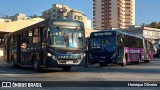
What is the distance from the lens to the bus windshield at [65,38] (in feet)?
65.4

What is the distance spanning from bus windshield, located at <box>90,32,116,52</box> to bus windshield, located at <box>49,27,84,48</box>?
24.5ft

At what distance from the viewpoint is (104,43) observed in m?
28.2

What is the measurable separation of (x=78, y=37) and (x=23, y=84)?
12.8 meters

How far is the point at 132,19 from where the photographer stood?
140750 mm

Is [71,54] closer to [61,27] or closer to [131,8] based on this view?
[61,27]

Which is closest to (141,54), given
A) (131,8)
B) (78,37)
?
(78,37)

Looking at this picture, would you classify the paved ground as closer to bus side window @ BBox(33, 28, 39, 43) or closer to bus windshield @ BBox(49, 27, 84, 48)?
bus windshield @ BBox(49, 27, 84, 48)

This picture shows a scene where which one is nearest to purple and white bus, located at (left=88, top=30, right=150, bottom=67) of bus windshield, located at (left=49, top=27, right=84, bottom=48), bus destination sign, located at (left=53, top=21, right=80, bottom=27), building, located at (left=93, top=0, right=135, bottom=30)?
bus windshield, located at (left=49, top=27, right=84, bottom=48)

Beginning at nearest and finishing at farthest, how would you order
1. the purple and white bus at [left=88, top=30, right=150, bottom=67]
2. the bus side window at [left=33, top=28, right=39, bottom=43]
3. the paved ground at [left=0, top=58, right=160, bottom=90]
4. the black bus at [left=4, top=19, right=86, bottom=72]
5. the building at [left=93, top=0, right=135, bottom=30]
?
the paved ground at [left=0, top=58, right=160, bottom=90]
the black bus at [left=4, top=19, right=86, bottom=72]
the bus side window at [left=33, top=28, right=39, bottom=43]
the purple and white bus at [left=88, top=30, right=150, bottom=67]
the building at [left=93, top=0, right=135, bottom=30]

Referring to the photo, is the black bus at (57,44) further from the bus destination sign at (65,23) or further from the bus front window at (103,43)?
the bus front window at (103,43)

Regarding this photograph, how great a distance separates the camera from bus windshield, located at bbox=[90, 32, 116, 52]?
27944mm

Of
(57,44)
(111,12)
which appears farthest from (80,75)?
(111,12)

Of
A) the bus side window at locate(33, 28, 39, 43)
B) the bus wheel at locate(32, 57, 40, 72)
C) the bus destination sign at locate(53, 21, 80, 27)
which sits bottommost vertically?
the bus wheel at locate(32, 57, 40, 72)

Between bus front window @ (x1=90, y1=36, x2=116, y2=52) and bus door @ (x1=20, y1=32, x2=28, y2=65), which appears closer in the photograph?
bus door @ (x1=20, y1=32, x2=28, y2=65)
